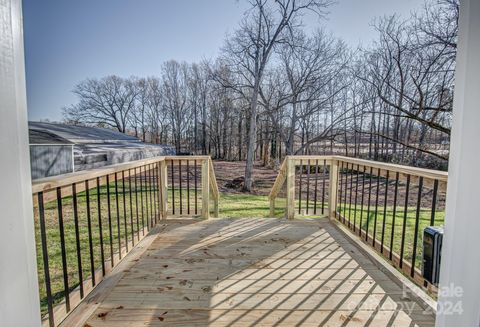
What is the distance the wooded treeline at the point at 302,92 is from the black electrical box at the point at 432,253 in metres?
5.44

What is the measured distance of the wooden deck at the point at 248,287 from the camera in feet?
5.35

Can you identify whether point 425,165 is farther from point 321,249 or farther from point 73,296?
point 73,296

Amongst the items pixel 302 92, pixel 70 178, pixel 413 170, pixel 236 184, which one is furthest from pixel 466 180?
pixel 302 92

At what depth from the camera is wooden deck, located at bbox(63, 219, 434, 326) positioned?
1.63 m

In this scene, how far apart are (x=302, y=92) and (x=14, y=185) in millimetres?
12954

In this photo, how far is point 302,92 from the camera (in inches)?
492

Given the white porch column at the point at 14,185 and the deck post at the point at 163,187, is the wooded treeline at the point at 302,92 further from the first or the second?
the white porch column at the point at 14,185

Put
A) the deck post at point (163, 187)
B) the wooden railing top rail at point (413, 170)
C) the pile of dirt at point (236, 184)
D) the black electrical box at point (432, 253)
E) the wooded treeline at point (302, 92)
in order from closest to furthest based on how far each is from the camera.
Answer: the black electrical box at point (432, 253), the wooden railing top rail at point (413, 170), the deck post at point (163, 187), the wooded treeline at point (302, 92), the pile of dirt at point (236, 184)

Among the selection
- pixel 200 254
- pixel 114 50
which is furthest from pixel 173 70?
pixel 200 254

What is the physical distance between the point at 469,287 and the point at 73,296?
2.12 metres

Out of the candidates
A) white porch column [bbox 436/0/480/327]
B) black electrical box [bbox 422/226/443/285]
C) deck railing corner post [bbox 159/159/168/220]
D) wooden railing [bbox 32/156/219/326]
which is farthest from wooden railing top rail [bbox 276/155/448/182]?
wooden railing [bbox 32/156/219/326]

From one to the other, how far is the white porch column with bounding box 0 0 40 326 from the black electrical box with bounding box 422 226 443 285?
3.83 feet

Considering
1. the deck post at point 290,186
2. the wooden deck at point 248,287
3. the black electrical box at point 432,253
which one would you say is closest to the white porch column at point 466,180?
the black electrical box at point 432,253

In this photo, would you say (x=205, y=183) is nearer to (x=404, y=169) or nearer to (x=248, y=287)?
(x=248, y=287)
